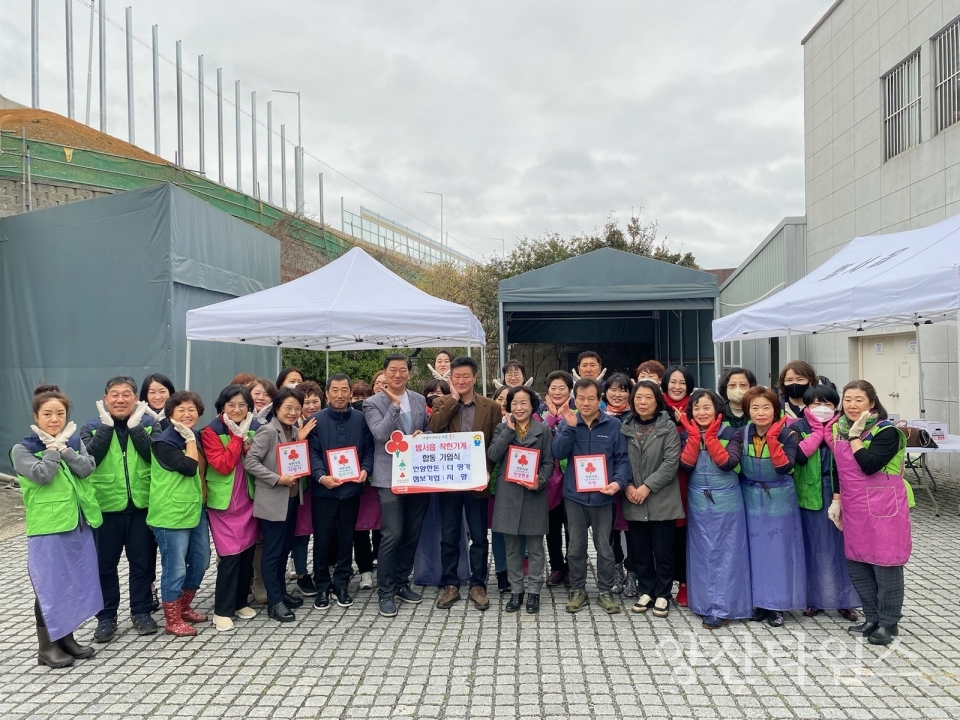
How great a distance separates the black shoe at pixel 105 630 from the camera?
164 inches

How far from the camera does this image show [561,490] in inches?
195

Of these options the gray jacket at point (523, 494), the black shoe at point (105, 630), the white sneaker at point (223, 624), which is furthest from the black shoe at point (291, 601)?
the gray jacket at point (523, 494)

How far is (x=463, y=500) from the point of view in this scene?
4930 mm

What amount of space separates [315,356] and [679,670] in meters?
12.7

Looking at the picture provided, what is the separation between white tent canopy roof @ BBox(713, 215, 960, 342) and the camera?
5.41 meters

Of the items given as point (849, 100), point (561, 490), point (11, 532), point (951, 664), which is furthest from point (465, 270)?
point (951, 664)

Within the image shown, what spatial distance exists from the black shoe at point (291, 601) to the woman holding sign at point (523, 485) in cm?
149

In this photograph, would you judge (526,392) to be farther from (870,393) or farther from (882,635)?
(882,635)

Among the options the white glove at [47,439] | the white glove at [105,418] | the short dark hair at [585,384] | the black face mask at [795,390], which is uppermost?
the short dark hair at [585,384]

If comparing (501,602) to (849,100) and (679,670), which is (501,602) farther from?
(849,100)

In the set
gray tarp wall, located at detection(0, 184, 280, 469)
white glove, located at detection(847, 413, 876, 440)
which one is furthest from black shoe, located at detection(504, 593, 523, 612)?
gray tarp wall, located at detection(0, 184, 280, 469)

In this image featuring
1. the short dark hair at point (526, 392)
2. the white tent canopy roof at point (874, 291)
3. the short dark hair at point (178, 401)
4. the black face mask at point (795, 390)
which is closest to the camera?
the short dark hair at point (178, 401)

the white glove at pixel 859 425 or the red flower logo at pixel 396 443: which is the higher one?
the white glove at pixel 859 425

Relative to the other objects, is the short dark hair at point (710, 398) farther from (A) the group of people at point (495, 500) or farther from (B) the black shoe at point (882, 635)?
(B) the black shoe at point (882, 635)
